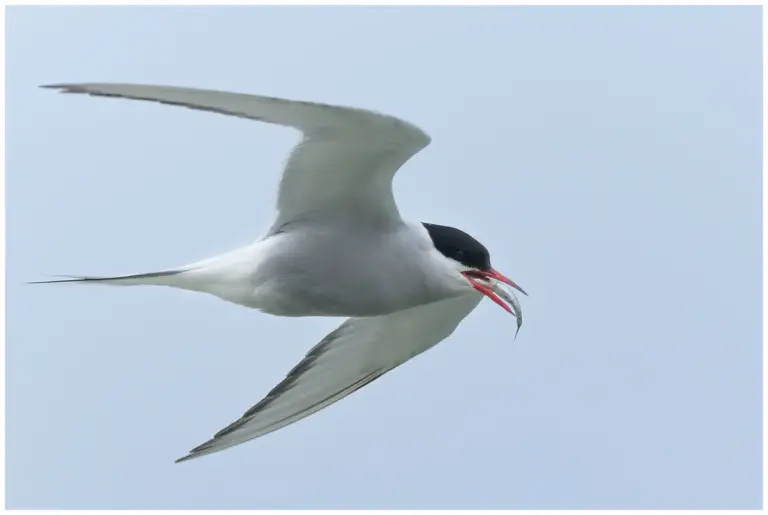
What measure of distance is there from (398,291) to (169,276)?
1273mm

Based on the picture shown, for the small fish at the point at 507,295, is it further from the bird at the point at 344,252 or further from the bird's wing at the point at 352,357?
the bird's wing at the point at 352,357

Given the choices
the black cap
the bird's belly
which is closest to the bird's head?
the black cap

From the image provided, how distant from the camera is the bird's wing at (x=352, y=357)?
26.8 ft

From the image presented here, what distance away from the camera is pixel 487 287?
746 centimetres

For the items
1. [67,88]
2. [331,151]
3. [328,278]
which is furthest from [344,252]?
[67,88]

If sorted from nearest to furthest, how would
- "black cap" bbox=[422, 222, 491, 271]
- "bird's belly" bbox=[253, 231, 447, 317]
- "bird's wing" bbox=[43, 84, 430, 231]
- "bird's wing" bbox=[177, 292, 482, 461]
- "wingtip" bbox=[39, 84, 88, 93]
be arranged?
1. "wingtip" bbox=[39, 84, 88, 93]
2. "bird's wing" bbox=[43, 84, 430, 231]
3. "bird's belly" bbox=[253, 231, 447, 317]
4. "black cap" bbox=[422, 222, 491, 271]
5. "bird's wing" bbox=[177, 292, 482, 461]

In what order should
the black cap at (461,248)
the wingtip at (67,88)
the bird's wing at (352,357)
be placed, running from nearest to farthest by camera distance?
the wingtip at (67,88)
the black cap at (461,248)
the bird's wing at (352,357)

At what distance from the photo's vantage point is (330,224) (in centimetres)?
729

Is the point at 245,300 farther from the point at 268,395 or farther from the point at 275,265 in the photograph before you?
the point at 268,395

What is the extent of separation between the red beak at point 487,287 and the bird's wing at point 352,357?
74 centimetres

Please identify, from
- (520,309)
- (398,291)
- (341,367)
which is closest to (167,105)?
(398,291)

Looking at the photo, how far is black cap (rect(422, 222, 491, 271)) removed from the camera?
742 cm

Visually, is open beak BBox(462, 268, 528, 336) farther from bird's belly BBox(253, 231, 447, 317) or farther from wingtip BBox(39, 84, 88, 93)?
wingtip BBox(39, 84, 88, 93)

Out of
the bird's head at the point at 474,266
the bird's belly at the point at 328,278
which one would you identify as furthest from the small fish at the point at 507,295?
the bird's belly at the point at 328,278
